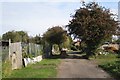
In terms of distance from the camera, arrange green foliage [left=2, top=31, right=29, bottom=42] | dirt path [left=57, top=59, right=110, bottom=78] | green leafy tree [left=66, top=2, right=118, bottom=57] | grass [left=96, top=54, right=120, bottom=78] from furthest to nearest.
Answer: green foliage [left=2, top=31, right=29, bottom=42], green leafy tree [left=66, top=2, right=118, bottom=57], grass [left=96, top=54, right=120, bottom=78], dirt path [left=57, top=59, right=110, bottom=78]

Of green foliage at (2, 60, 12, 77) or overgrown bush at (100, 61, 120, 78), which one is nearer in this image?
green foliage at (2, 60, 12, 77)

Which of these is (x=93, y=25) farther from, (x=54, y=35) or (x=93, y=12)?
(x=54, y=35)

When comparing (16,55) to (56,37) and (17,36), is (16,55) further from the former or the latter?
(17,36)

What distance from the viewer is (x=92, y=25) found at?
50438mm

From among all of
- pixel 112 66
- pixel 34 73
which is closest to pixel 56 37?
pixel 112 66

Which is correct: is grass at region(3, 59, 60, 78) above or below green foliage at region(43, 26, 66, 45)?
below

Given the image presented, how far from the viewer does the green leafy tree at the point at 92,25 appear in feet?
165

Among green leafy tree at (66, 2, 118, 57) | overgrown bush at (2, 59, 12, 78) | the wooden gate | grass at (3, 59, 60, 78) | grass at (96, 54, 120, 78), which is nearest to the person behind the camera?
overgrown bush at (2, 59, 12, 78)

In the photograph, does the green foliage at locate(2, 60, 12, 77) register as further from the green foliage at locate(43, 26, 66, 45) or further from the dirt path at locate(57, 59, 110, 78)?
the green foliage at locate(43, 26, 66, 45)

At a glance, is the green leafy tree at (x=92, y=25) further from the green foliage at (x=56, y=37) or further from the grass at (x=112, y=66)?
the green foliage at (x=56, y=37)

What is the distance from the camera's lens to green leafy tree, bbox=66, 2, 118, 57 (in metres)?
50.2

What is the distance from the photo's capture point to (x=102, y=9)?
172ft

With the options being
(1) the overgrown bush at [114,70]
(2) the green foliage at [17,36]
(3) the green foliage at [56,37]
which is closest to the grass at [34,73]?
A: (1) the overgrown bush at [114,70]

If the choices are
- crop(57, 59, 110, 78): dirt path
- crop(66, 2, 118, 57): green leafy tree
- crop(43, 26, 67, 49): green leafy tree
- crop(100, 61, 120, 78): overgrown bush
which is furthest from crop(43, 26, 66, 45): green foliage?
crop(100, 61, 120, 78): overgrown bush
